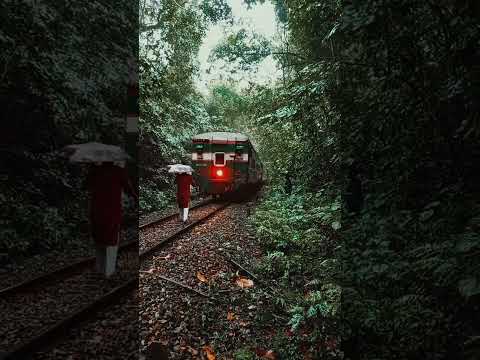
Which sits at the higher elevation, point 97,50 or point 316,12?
point 97,50

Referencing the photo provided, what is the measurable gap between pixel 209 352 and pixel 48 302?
2.18m

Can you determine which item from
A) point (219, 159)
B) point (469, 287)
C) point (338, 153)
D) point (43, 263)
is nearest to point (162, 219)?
point (219, 159)

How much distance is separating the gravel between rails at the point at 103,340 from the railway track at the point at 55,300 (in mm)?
117

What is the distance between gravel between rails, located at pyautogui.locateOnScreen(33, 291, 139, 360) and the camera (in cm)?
316

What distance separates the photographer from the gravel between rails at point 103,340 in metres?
3.16

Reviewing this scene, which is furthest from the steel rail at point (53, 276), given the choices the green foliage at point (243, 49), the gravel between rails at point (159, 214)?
the green foliage at point (243, 49)

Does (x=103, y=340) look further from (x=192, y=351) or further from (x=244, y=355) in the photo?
(x=244, y=355)

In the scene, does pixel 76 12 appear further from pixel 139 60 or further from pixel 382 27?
pixel 382 27

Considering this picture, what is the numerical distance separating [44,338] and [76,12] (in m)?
7.21

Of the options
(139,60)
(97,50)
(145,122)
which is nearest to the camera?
(97,50)

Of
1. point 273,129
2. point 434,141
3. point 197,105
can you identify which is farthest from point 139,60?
point 434,141

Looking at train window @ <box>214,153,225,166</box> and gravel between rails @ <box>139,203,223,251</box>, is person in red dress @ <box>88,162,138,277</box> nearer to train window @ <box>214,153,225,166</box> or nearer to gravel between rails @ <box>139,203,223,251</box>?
gravel between rails @ <box>139,203,223,251</box>

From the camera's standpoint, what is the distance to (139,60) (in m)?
9.77

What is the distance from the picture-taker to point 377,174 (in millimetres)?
3275
